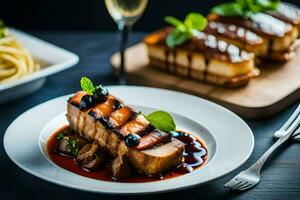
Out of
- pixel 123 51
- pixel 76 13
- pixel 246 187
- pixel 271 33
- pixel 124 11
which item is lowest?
pixel 76 13

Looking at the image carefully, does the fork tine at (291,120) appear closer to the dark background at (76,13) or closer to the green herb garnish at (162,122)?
the green herb garnish at (162,122)

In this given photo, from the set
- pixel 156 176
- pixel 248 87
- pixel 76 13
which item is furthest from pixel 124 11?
pixel 76 13

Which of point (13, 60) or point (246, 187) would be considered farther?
point (13, 60)

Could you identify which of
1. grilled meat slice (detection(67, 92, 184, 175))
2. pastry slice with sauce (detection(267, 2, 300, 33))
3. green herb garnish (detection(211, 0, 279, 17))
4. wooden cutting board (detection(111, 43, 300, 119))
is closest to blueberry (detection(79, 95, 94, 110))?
grilled meat slice (detection(67, 92, 184, 175))

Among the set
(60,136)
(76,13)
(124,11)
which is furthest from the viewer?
(76,13)

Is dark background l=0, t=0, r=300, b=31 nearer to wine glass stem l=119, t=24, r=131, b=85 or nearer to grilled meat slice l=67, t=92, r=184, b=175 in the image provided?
wine glass stem l=119, t=24, r=131, b=85

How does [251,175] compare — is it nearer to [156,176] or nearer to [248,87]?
[156,176]
